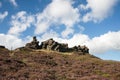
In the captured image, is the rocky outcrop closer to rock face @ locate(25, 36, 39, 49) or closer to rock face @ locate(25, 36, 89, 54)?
rock face @ locate(25, 36, 89, 54)

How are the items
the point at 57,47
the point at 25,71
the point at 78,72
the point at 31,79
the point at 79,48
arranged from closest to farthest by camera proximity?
1. the point at 31,79
2. the point at 25,71
3. the point at 78,72
4. the point at 57,47
5. the point at 79,48

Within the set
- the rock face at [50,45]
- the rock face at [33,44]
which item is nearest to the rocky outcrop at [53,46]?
the rock face at [50,45]

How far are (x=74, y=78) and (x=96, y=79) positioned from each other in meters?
3.64

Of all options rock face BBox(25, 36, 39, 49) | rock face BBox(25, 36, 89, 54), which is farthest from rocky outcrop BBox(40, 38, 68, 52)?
rock face BBox(25, 36, 39, 49)

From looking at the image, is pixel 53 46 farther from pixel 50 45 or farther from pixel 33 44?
pixel 33 44

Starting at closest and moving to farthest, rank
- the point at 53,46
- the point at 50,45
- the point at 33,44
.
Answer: the point at 53,46 < the point at 50,45 < the point at 33,44

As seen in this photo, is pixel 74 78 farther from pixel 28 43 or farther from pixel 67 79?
pixel 28 43

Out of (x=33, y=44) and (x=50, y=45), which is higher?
(x=33, y=44)

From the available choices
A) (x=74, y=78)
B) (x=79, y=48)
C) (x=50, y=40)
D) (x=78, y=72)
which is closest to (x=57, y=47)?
(x=50, y=40)

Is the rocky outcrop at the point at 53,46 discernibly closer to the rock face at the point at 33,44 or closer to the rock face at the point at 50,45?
the rock face at the point at 50,45

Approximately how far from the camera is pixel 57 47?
9712 cm

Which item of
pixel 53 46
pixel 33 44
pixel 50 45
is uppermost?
pixel 33 44

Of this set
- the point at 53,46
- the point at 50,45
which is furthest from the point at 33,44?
the point at 53,46

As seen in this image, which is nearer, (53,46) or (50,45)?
(53,46)
